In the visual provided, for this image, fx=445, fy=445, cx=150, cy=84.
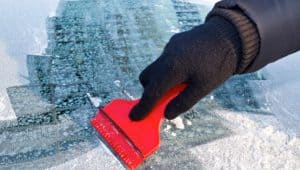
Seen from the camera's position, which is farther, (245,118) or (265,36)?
(245,118)

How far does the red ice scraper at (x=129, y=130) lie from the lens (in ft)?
4.56

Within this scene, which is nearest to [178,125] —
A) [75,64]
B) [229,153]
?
[229,153]

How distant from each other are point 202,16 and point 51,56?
0.76 metres

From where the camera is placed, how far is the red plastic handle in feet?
4.55

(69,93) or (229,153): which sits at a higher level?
(69,93)

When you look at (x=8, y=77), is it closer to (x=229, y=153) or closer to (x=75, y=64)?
(x=75, y=64)

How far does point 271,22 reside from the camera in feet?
4.07

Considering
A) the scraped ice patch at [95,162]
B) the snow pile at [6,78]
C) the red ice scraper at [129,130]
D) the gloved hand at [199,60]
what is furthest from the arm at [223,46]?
the snow pile at [6,78]

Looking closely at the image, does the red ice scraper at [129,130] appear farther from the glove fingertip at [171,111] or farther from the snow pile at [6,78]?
the snow pile at [6,78]

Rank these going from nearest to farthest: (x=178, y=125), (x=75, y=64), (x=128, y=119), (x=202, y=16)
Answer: (x=128, y=119) < (x=178, y=125) < (x=75, y=64) < (x=202, y=16)

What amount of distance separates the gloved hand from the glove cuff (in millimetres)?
16

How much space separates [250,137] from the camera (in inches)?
62.5

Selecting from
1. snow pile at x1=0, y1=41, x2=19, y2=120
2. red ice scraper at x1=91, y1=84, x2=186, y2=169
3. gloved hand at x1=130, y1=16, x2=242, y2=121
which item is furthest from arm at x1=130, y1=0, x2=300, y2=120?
snow pile at x1=0, y1=41, x2=19, y2=120

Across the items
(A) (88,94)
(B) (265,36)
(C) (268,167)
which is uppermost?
(B) (265,36)
